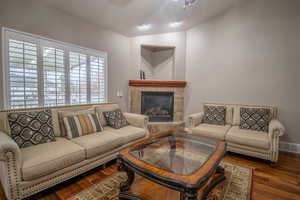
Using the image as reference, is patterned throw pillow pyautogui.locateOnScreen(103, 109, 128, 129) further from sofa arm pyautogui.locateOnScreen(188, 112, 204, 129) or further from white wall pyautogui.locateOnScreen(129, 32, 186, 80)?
white wall pyautogui.locateOnScreen(129, 32, 186, 80)

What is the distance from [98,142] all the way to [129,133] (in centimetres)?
61

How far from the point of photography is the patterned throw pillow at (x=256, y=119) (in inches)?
103

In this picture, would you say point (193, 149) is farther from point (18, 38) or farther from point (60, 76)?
point (18, 38)

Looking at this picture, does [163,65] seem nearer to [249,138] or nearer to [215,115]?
[215,115]

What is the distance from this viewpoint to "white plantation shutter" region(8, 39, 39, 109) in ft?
7.00

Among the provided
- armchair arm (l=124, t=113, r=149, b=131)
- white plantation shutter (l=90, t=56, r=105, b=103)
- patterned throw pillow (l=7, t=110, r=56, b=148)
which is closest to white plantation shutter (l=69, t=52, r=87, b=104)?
→ white plantation shutter (l=90, t=56, r=105, b=103)

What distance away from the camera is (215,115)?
312 centimetres

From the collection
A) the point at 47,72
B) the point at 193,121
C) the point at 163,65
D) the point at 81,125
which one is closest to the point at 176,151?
the point at 193,121

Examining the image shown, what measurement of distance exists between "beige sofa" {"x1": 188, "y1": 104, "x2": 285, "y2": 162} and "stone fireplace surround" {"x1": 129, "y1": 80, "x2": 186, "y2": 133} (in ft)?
2.90

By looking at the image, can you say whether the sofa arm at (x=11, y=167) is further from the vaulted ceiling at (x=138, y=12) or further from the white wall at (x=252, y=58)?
the white wall at (x=252, y=58)

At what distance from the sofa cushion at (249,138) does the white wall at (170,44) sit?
6.58ft

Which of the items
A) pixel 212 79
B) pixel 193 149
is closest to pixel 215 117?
pixel 212 79

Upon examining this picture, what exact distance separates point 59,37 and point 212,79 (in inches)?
138

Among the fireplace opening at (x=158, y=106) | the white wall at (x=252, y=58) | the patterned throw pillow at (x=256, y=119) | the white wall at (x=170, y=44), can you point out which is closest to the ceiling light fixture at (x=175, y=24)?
the white wall at (x=170, y=44)
